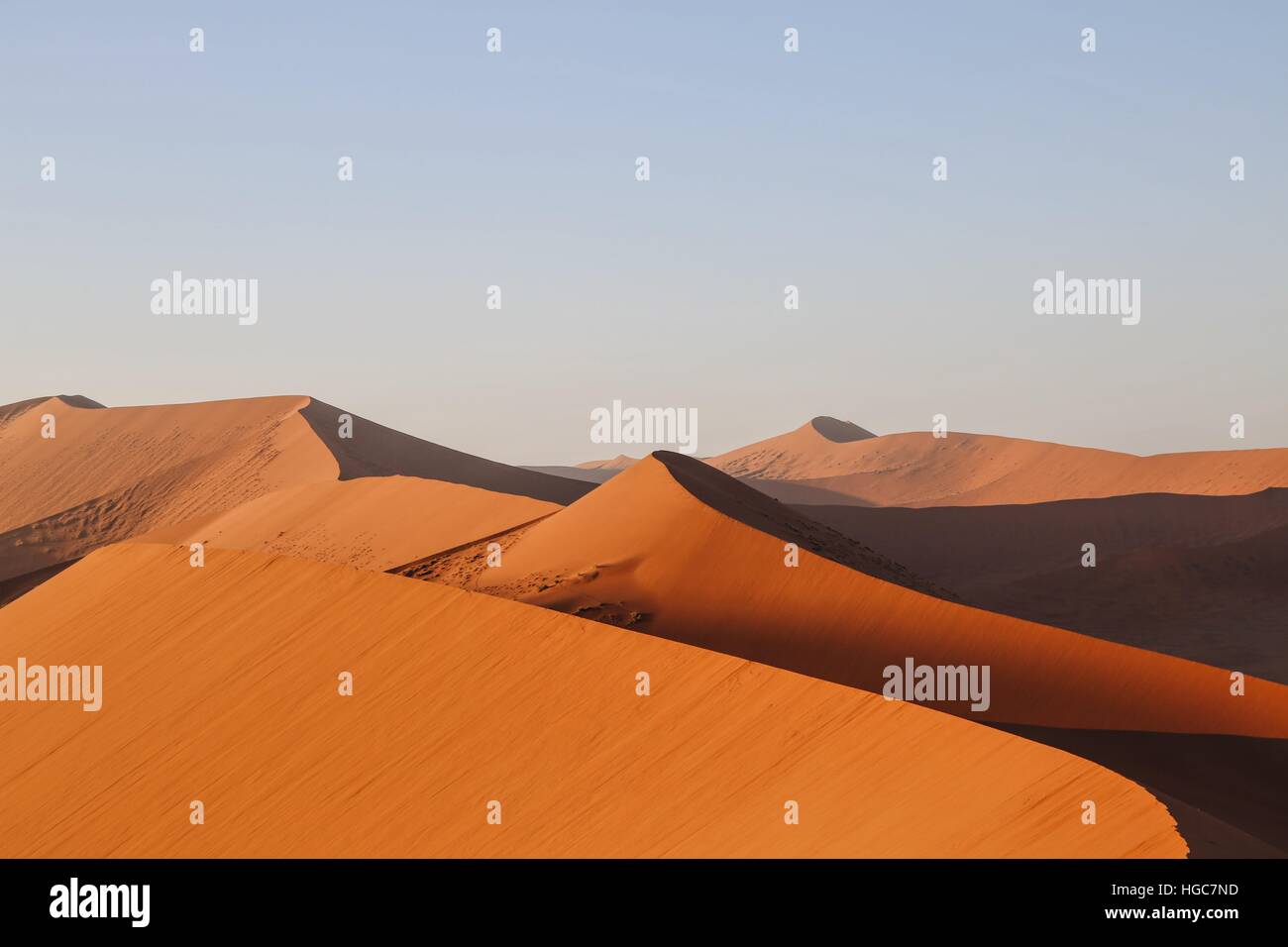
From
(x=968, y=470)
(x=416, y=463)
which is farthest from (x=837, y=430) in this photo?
(x=416, y=463)

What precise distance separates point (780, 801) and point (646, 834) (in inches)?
42.7

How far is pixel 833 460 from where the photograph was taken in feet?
349

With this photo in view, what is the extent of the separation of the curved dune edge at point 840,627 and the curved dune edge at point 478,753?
297 cm

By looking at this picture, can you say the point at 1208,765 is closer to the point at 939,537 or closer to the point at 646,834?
the point at 646,834

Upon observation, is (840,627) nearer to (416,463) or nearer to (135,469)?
(416,463)

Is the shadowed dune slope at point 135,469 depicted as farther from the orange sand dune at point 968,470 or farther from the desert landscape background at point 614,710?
the orange sand dune at point 968,470

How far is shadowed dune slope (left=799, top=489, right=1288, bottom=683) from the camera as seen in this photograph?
101 ft

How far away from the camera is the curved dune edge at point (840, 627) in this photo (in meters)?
15.1

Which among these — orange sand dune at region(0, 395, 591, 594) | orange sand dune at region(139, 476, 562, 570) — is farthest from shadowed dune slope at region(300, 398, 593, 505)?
orange sand dune at region(139, 476, 562, 570)

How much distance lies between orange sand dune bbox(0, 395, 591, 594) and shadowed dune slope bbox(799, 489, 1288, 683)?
1387 cm

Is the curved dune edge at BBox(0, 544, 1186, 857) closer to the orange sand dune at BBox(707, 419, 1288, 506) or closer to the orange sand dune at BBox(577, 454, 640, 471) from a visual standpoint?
the orange sand dune at BBox(707, 419, 1288, 506)

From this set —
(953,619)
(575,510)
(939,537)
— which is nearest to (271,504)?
(575,510)

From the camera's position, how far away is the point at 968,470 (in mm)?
90125
